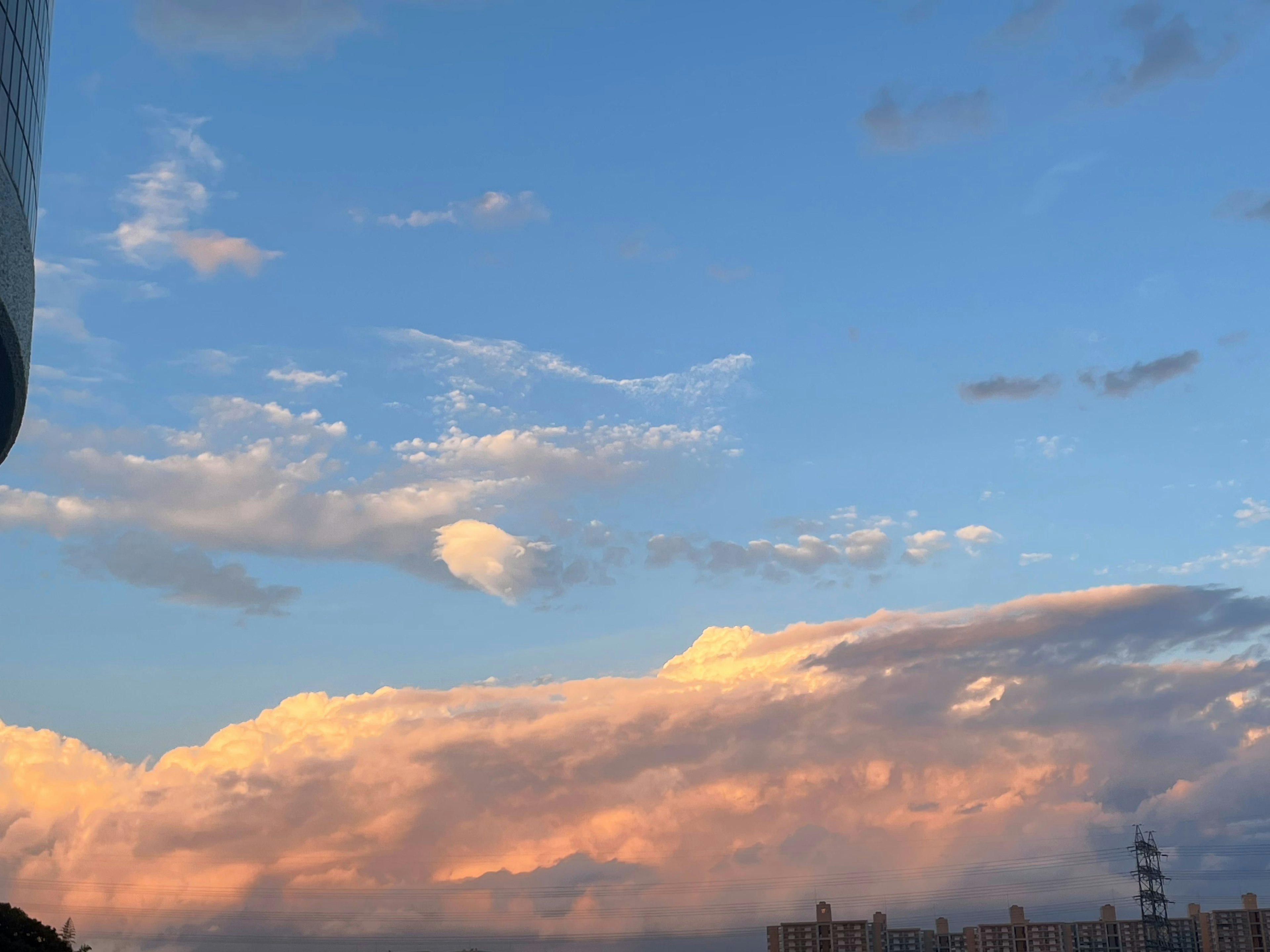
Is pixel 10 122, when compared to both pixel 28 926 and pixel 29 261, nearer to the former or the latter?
pixel 29 261

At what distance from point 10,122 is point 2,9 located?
211 inches

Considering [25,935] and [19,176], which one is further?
[25,935]

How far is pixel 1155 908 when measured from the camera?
527 ft

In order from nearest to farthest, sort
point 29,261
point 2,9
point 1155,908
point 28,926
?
point 2,9
point 29,261
point 28,926
point 1155,908

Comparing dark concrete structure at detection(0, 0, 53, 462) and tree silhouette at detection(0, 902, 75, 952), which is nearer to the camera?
dark concrete structure at detection(0, 0, 53, 462)

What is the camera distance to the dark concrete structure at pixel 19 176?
60375 millimetres

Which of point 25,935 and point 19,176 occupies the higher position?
point 19,176

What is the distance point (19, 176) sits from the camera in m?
63.8

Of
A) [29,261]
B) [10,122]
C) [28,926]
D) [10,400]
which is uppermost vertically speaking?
[10,122]

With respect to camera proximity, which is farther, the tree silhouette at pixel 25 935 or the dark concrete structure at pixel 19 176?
the tree silhouette at pixel 25 935

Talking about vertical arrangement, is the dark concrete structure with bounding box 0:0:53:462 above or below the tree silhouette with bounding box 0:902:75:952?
above

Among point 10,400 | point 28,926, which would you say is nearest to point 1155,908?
point 28,926

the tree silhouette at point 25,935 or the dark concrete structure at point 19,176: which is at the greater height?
the dark concrete structure at point 19,176

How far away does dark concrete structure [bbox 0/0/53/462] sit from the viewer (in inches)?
2377
